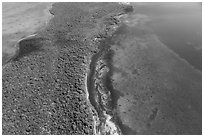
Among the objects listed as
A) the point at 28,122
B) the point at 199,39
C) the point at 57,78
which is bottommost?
the point at 28,122

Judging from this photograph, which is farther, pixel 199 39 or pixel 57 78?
pixel 199 39

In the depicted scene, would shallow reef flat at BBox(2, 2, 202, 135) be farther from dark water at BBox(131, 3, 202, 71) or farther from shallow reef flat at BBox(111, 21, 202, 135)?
dark water at BBox(131, 3, 202, 71)

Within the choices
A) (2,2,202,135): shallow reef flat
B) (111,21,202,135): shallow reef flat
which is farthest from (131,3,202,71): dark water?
(111,21,202,135): shallow reef flat

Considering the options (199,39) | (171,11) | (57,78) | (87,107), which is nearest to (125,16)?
(171,11)

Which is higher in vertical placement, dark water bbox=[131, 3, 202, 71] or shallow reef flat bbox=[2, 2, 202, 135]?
dark water bbox=[131, 3, 202, 71]

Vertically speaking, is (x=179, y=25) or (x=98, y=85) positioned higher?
(x=179, y=25)

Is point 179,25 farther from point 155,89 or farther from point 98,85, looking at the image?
point 98,85

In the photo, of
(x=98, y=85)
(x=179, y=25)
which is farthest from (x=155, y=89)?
(x=179, y=25)

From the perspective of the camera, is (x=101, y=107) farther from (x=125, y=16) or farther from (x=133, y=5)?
(x=133, y=5)
